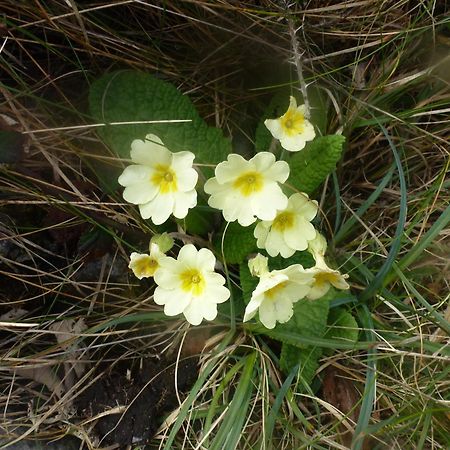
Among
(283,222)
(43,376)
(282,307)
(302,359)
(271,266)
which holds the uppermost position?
(283,222)

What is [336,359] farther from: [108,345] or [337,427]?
[108,345]

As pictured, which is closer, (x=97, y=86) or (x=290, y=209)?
(x=290, y=209)

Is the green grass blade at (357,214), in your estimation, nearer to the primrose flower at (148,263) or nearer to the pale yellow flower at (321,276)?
the pale yellow flower at (321,276)

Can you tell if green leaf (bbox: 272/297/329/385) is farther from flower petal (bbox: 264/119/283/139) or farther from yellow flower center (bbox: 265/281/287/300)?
flower petal (bbox: 264/119/283/139)

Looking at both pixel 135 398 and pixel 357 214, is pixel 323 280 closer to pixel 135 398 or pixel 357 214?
pixel 357 214

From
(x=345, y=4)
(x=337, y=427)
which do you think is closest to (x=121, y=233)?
(x=337, y=427)

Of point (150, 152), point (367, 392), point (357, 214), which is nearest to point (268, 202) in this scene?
point (150, 152)

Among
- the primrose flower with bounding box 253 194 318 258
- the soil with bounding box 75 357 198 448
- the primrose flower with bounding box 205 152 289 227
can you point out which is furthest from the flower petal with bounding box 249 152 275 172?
the soil with bounding box 75 357 198 448
